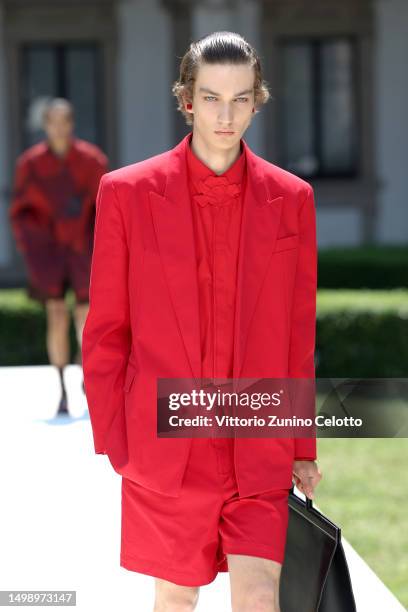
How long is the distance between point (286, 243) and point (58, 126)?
5.00m

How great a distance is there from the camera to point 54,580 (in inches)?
176

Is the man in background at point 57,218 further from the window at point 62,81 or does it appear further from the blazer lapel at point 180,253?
the window at point 62,81

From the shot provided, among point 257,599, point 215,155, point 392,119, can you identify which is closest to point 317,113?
point 392,119

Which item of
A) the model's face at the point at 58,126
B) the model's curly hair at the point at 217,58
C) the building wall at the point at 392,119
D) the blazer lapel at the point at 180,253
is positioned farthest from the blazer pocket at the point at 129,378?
the building wall at the point at 392,119

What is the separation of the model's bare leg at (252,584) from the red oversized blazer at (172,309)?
0.49 ft

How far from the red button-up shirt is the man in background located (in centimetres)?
484

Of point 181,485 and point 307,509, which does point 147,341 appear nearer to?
point 181,485

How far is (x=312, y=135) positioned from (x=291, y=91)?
625 mm

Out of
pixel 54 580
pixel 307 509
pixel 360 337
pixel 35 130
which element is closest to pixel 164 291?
pixel 307 509

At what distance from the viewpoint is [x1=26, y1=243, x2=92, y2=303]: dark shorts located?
307 inches

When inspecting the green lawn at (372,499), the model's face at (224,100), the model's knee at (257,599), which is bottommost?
the green lawn at (372,499)

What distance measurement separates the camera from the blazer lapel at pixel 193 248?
288cm

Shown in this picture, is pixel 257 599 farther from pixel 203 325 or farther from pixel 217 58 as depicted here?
pixel 217 58

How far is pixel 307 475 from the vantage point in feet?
10.0
